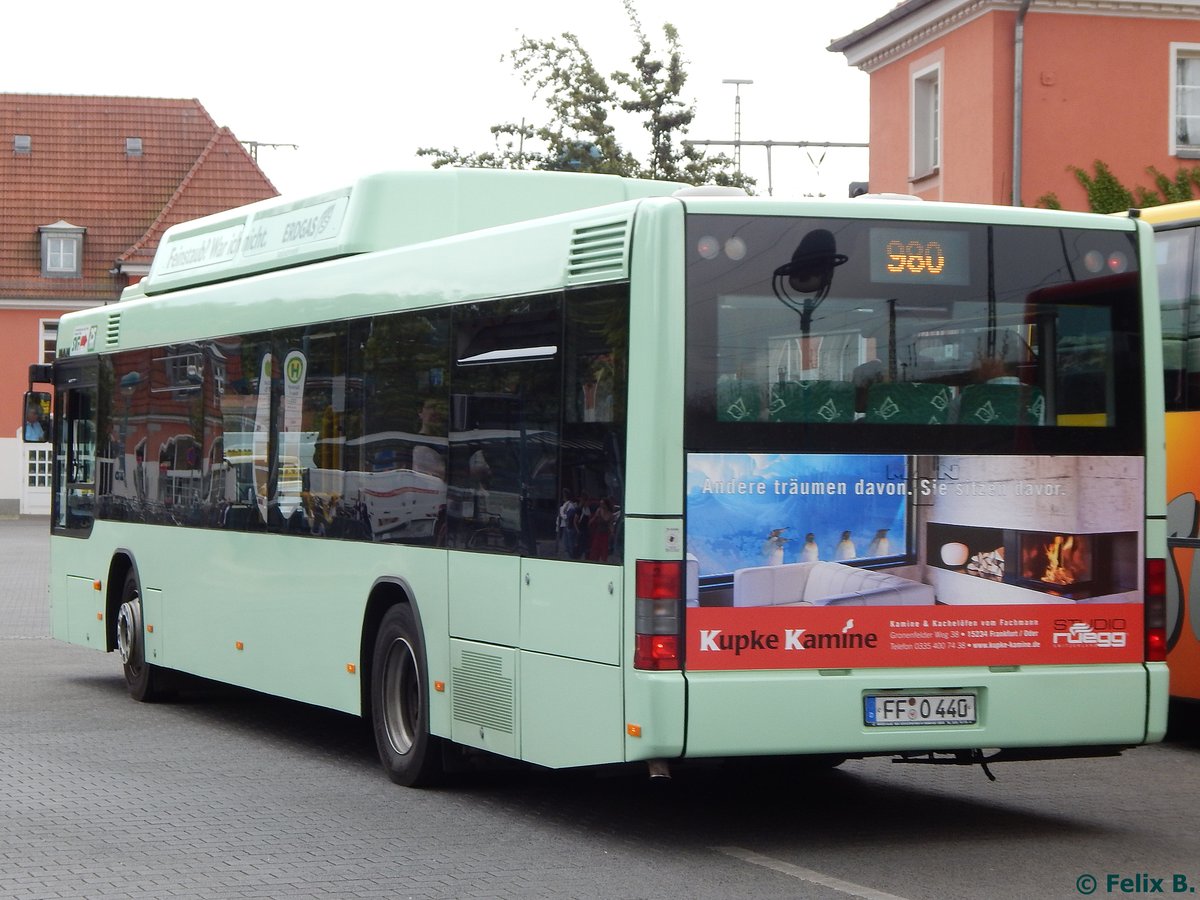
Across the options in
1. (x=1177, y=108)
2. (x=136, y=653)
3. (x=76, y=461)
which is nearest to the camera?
(x=136, y=653)

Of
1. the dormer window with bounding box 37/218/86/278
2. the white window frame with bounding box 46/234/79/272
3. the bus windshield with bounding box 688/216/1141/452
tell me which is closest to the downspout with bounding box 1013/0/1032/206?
the bus windshield with bounding box 688/216/1141/452

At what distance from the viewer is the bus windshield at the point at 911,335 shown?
8336mm

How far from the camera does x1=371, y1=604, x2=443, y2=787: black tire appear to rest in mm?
10273

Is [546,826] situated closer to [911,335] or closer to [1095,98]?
[911,335]

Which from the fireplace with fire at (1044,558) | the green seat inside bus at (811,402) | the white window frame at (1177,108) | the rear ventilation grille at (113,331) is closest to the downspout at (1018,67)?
the white window frame at (1177,108)

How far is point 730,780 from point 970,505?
296 cm

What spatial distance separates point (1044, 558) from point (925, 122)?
2465 centimetres

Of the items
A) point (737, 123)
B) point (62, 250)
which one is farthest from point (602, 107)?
point (62, 250)

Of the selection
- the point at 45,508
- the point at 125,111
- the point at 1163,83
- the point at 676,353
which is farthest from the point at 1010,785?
the point at 125,111

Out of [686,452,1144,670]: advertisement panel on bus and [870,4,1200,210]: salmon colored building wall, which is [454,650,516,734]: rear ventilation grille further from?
[870,4,1200,210]: salmon colored building wall

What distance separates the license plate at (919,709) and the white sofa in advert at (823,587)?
39 centimetres

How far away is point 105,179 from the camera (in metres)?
66.6

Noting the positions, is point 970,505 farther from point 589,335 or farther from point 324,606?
point 324,606

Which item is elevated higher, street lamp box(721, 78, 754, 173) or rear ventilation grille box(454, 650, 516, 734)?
street lamp box(721, 78, 754, 173)
